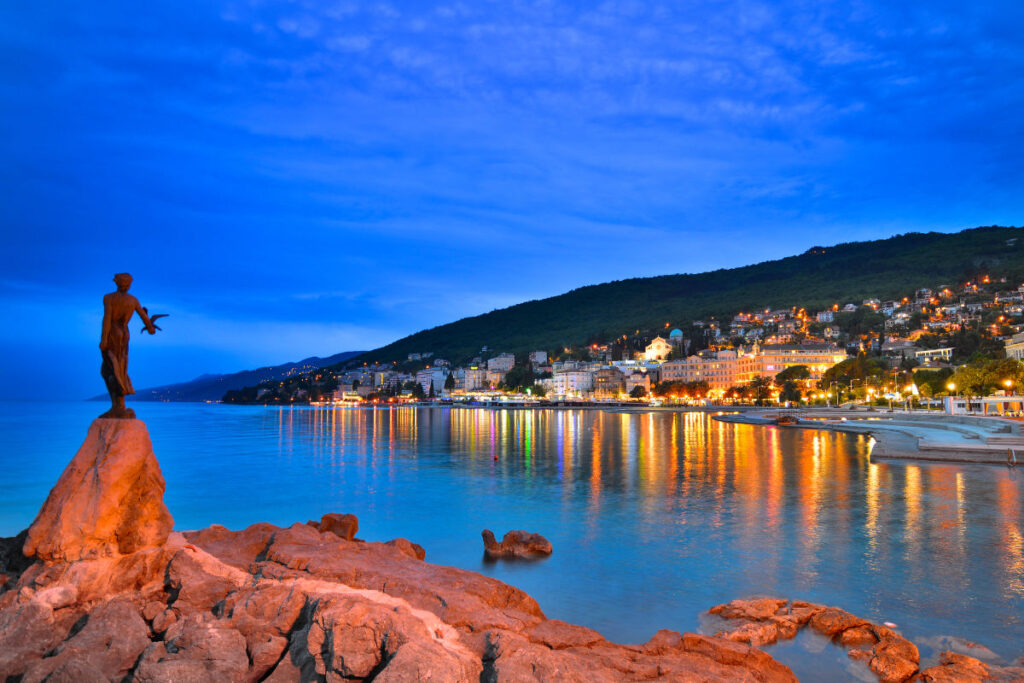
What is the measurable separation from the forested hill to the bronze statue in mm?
157370

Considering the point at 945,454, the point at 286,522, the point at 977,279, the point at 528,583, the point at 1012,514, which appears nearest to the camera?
the point at 528,583

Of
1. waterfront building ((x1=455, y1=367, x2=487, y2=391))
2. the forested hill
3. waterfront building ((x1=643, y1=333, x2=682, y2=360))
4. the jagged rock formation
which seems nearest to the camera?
the jagged rock formation

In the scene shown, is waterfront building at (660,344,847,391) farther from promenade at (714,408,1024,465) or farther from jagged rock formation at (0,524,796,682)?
jagged rock formation at (0,524,796,682)

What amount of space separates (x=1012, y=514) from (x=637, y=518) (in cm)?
816

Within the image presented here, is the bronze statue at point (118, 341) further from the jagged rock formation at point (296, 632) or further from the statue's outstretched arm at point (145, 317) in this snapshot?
the jagged rock formation at point (296, 632)

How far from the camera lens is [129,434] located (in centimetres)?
753

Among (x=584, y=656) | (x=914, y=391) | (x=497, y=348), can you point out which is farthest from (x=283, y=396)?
(x=584, y=656)

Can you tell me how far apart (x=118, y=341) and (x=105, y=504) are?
2004 mm

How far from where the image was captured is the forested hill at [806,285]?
503ft

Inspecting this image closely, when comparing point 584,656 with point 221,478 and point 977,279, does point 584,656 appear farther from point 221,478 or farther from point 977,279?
point 977,279

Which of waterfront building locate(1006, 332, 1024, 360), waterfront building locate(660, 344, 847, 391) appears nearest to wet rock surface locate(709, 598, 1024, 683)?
waterfront building locate(1006, 332, 1024, 360)

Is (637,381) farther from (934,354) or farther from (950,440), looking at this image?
(950,440)

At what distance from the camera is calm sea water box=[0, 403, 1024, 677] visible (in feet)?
29.8

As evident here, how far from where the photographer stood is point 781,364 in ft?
349
